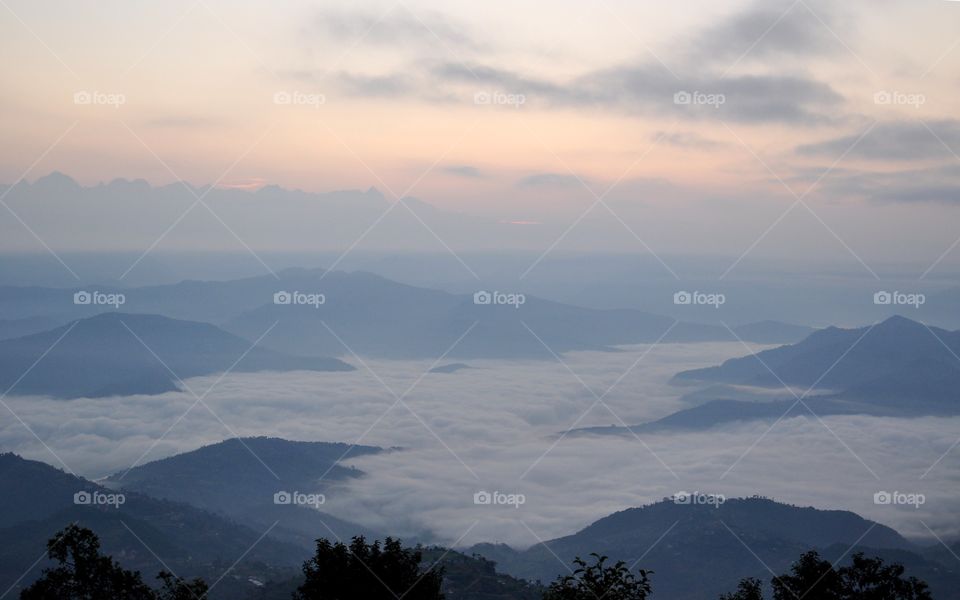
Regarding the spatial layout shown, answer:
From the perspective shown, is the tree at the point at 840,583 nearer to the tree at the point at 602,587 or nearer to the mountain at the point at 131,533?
the tree at the point at 602,587

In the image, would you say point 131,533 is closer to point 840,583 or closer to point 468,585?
point 468,585

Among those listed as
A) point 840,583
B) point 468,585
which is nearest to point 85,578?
point 840,583

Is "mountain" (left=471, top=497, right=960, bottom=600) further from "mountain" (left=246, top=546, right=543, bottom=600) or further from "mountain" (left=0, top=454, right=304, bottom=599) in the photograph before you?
"mountain" (left=246, top=546, right=543, bottom=600)

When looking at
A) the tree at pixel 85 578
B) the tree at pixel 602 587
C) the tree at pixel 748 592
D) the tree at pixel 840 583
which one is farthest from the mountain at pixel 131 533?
the tree at pixel 748 592

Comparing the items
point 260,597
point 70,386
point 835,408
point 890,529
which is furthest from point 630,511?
point 70,386

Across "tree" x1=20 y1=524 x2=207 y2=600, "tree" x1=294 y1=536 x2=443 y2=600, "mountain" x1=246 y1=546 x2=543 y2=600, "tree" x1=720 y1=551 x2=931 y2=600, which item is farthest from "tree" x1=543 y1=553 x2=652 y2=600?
"mountain" x1=246 y1=546 x2=543 y2=600

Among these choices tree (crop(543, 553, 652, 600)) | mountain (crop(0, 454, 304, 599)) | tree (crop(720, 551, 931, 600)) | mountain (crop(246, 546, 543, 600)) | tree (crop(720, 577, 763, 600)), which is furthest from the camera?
mountain (crop(0, 454, 304, 599))
